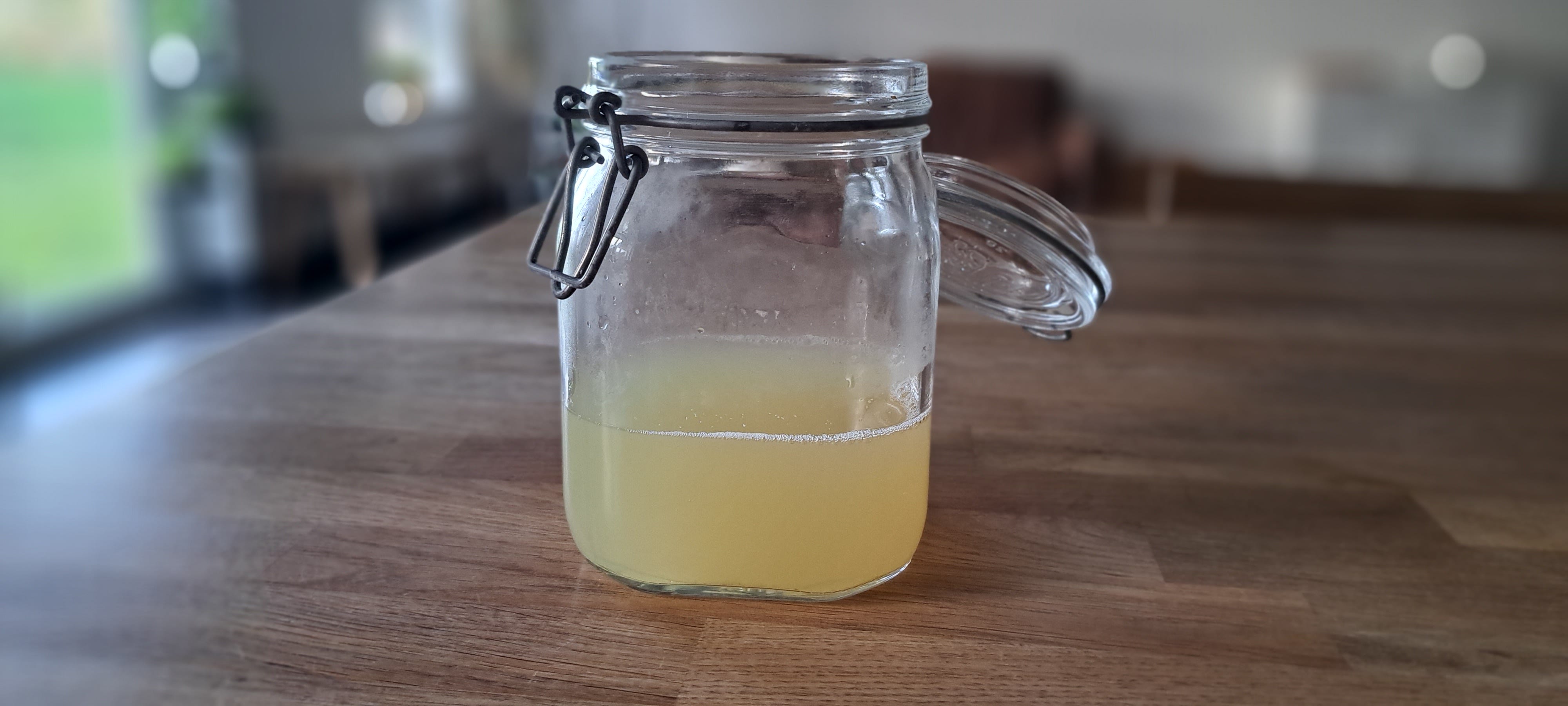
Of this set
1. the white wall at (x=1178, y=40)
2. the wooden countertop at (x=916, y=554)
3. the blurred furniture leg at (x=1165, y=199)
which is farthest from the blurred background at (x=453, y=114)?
the wooden countertop at (x=916, y=554)

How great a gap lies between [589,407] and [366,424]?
0.23m

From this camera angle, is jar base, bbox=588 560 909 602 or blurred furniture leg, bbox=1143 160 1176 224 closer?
jar base, bbox=588 560 909 602

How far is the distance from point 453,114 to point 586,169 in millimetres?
4765

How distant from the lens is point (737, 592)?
0.45 meters

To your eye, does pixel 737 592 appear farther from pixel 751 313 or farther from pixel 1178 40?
pixel 1178 40

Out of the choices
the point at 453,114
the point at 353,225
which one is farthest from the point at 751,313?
the point at 453,114

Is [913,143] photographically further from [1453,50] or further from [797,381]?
[1453,50]

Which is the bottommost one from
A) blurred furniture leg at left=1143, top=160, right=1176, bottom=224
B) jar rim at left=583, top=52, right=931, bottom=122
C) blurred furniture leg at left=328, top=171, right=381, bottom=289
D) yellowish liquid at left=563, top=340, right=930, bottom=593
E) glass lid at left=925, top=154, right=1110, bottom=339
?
blurred furniture leg at left=328, top=171, right=381, bottom=289

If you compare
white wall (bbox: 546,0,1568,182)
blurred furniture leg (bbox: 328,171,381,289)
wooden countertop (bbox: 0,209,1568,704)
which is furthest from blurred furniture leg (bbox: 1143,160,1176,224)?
white wall (bbox: 546,0,1568,182)

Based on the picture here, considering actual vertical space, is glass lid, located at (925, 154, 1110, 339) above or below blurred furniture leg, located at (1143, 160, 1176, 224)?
above

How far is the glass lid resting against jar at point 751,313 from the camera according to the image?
0.42m

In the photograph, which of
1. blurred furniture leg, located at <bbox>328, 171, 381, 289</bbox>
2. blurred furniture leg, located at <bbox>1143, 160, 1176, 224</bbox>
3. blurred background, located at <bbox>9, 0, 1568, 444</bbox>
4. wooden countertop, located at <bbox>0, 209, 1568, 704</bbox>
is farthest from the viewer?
blurred furniture leg, located at <bbox>328, 171, 381, 289</bbox>

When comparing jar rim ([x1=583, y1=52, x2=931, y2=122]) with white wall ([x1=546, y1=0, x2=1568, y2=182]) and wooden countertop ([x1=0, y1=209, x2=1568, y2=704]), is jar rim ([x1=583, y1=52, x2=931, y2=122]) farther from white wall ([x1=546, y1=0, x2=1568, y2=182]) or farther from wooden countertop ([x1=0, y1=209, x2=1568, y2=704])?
white wall ([x1=546, y1=0, x2=1568, y2=182])

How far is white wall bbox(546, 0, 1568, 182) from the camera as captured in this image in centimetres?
440
